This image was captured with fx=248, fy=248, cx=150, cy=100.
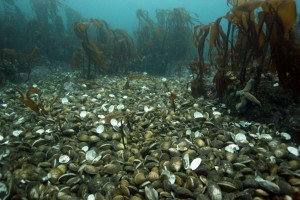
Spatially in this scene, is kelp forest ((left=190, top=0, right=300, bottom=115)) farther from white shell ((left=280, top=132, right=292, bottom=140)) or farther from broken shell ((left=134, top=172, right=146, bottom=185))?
broken shell ((left=134, top=172, right=146, bottom=185))

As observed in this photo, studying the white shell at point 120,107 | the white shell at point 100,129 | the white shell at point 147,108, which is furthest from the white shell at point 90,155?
the white shell at point 120,107

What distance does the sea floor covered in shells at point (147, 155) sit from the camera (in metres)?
2.10

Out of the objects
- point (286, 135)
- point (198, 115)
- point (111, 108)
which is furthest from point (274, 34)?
point (111, 108)

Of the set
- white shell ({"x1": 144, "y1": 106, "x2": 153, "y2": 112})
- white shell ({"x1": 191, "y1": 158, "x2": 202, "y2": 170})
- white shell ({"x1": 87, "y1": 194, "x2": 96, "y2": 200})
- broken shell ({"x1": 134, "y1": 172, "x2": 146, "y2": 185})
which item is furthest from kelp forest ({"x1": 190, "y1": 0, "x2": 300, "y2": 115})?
white shell ({"x1": 87, "y1": 194, "x2": 96, "y2": 200})

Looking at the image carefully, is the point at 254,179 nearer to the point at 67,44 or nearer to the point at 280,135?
the point at 280,135

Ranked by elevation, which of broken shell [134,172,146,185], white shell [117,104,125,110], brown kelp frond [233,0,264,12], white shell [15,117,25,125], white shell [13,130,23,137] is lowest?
white shell [13,130,23,137]

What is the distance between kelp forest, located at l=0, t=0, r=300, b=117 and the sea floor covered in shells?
684 mm

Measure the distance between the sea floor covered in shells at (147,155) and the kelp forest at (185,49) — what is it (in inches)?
26.9

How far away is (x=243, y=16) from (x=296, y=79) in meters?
1.17

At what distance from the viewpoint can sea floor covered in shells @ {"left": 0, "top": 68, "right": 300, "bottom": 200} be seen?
6.89 feet

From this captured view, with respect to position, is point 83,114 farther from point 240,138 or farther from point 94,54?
point 94,54

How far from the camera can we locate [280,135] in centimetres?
292

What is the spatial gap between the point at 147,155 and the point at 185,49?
25.5ft

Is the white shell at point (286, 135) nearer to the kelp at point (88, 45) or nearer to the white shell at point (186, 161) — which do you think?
the white shell at point (186, 161)
